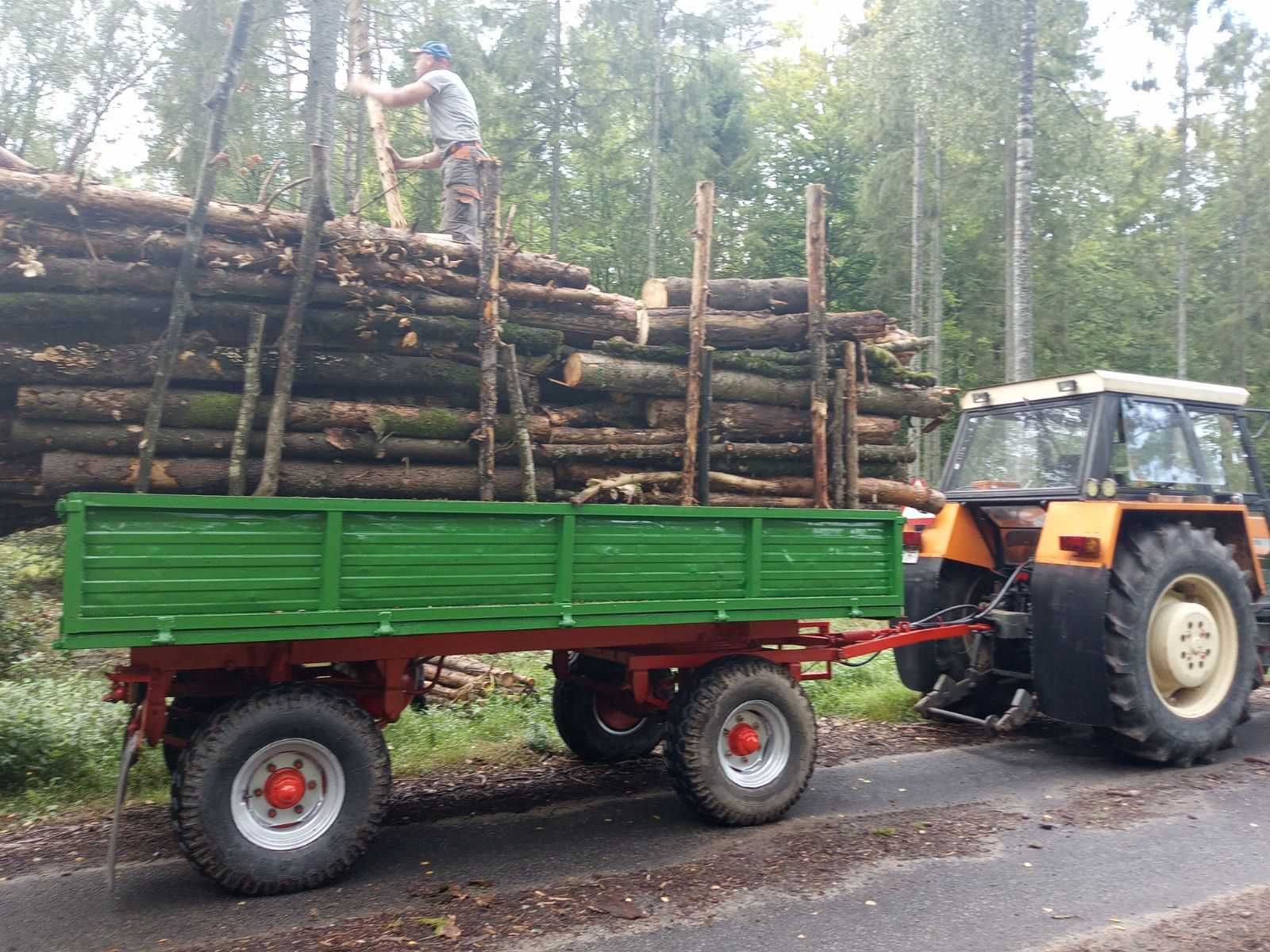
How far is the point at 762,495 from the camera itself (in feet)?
20.6

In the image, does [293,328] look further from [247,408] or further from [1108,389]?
[1108,389]

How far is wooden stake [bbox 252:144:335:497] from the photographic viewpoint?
4.91 metres

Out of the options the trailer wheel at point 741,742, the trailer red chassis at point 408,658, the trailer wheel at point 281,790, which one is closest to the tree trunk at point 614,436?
the trailer red chassis at point 408,658

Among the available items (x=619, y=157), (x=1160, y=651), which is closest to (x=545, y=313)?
(x=1160, y=651)

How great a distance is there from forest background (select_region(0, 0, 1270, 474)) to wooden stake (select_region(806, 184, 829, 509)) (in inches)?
362

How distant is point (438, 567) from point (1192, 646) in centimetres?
527

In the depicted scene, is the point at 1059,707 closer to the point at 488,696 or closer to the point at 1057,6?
the point at 488,696

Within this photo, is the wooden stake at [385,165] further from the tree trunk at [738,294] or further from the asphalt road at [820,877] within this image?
the asphalt road at [820,877]

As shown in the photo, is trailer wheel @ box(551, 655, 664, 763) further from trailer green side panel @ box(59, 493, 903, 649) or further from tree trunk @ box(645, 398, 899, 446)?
tree trunk @ box(645, 398, 899, 446)

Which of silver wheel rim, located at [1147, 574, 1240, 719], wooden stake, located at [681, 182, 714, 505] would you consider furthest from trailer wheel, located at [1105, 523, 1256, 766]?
wooden stake, located at [681, 182, 714, 505]

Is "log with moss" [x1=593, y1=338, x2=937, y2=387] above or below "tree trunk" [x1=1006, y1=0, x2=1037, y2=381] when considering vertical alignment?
below

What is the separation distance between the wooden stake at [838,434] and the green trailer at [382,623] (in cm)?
52

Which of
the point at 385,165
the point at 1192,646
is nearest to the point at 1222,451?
the point at 1192,646

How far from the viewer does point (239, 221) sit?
16.9ft
